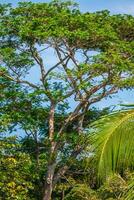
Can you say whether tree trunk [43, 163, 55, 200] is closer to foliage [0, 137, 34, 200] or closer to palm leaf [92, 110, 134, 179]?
foliage [0, 137, 34, 200]

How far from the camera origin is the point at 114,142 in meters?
4.00

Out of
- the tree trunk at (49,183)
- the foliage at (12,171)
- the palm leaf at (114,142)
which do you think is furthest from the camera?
the tree trunk at (49,183)

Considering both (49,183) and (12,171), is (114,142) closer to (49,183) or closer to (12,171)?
(12,171)

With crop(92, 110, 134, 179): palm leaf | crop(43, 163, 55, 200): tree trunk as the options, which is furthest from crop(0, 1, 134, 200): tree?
crop(92, 110, 134, 179): palm leaf

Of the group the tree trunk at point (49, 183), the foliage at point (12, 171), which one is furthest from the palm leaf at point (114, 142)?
the tree trunk at point (49, 183)

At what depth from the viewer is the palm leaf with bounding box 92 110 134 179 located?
3.95 metres

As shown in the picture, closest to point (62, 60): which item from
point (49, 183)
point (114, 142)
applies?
point (49, 183)

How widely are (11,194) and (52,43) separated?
6691 millimetres

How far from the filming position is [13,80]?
23.7m

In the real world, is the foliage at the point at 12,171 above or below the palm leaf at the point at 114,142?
above

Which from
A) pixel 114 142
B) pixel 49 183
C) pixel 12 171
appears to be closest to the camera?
pixel 114 142

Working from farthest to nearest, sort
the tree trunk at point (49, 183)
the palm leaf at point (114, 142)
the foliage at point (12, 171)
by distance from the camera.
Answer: the tree trunk at point (49, 183) < the foliage at point (12, 171) < the palm leaf at point (114, 142)

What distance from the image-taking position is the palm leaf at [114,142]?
3953 mm

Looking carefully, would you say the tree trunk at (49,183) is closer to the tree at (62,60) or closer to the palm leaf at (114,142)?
the tree at (62,60)
